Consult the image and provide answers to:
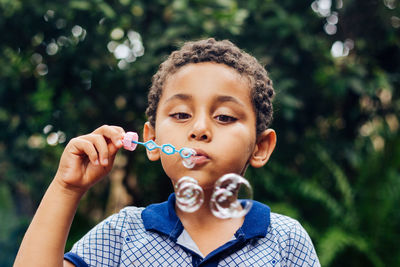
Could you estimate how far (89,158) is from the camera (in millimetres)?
1392

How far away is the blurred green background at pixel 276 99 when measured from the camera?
304 centimetres

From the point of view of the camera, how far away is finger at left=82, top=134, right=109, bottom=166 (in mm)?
1363

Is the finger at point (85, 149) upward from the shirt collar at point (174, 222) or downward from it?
upward

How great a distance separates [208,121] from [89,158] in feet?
1.27

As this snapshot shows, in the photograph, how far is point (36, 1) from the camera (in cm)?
290

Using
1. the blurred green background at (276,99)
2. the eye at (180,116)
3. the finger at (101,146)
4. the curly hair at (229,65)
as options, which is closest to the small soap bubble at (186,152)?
the eye at (180,116)

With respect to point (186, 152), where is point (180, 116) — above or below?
above

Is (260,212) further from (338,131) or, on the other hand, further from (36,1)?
(338,131)

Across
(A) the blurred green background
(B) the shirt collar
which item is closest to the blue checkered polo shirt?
(B) the shirt collar

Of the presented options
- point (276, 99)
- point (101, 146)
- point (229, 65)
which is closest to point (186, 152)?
point (101, 146)

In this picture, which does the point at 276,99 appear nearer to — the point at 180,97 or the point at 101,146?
the point at 180,97

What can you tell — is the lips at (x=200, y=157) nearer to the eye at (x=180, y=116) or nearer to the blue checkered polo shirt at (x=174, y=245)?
the eye at (x=180, y=116)

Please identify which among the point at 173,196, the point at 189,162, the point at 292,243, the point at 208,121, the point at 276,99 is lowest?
the point at 292,243

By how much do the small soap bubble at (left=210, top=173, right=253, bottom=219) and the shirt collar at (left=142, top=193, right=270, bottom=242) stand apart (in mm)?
53
